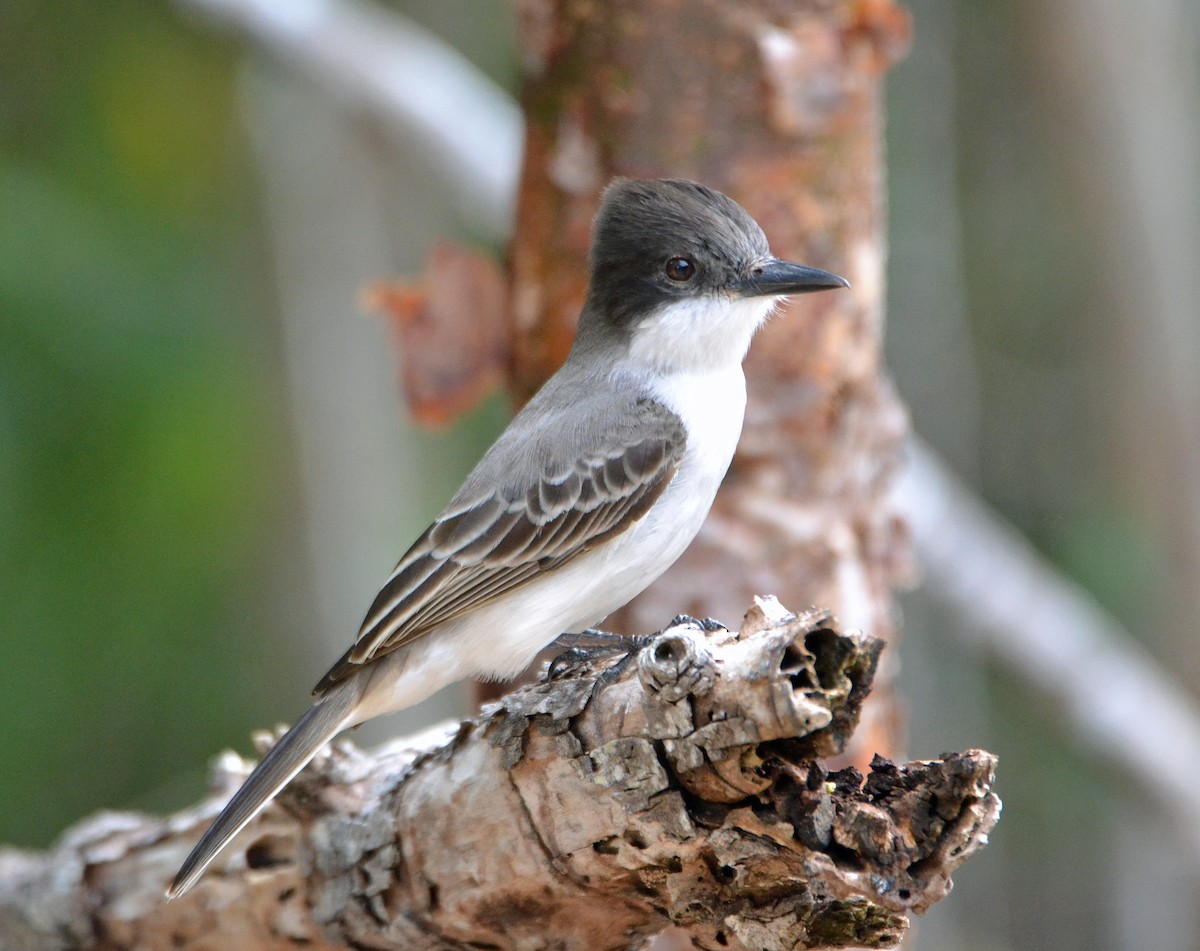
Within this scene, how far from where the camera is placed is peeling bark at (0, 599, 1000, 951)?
1.79 metres

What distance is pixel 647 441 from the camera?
294 centimetres

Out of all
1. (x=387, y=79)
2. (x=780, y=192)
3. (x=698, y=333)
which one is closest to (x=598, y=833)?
(x=698, y=333)

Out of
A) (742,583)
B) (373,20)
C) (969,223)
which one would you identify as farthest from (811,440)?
(969,223)

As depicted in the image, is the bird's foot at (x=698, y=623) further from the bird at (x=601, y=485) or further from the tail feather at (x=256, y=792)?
the tail feather at (x=256, y=792)

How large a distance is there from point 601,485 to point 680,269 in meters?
0.61

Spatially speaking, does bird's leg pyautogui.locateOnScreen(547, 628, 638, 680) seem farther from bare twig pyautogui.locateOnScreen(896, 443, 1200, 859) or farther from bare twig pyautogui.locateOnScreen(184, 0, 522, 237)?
bare twig pyautogui.locateOnScreen(184, 0, 522, 237)

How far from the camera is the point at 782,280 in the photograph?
300 cm

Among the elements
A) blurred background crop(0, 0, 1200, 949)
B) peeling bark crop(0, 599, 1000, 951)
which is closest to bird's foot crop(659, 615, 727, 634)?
peeling bark crop(0, 599, 1000, 951)

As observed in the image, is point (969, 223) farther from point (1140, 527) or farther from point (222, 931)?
point (222, 931)

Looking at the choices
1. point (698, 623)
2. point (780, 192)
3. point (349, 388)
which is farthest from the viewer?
point (349, 388)

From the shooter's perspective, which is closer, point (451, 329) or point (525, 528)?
point (525, 528)

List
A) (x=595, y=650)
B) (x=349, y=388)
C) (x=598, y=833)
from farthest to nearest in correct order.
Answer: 1. (x=349, y=388)
2. (x=595, y=650)
3. (x=598, y=833)

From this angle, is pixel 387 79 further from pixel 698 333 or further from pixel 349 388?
pixel 698 333

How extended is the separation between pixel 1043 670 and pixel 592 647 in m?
2.43
